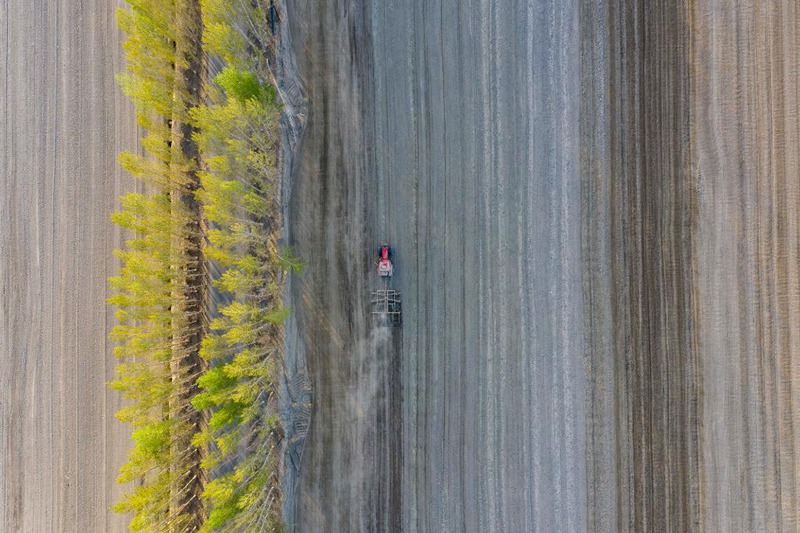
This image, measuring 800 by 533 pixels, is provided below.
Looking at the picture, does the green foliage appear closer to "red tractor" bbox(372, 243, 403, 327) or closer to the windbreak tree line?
the windbreak tree line

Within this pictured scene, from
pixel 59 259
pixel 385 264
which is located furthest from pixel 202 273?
pixel 385 264

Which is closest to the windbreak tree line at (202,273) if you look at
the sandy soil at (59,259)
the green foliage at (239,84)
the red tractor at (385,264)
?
the green foliage at (239,84)

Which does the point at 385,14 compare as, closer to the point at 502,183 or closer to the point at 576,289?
the point at 502,183

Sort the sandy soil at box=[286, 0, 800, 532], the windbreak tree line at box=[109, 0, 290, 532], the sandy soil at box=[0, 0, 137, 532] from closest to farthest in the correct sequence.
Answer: the windbreak tree line at box=[109, 0, 290, 532] → the sandy soil at box=[286, 0, 800, 532] → the sandy soil at box=[0, 0, 137, 532]

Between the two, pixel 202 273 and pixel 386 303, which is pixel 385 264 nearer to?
pixel 386 303

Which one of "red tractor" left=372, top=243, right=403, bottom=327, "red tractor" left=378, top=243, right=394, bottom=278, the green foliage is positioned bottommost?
"red tractor" left=372, top=243, right=403, bottom=327

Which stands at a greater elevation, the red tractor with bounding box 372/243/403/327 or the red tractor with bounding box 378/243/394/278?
the red tractor with bounding box 378/243/394/278

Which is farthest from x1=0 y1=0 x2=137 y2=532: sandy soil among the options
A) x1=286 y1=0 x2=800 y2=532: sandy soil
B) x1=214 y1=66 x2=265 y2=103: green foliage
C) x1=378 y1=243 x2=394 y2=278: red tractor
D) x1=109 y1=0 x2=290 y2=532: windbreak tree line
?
x1=378 y1=243 x2=394 y2=278: red tractor
